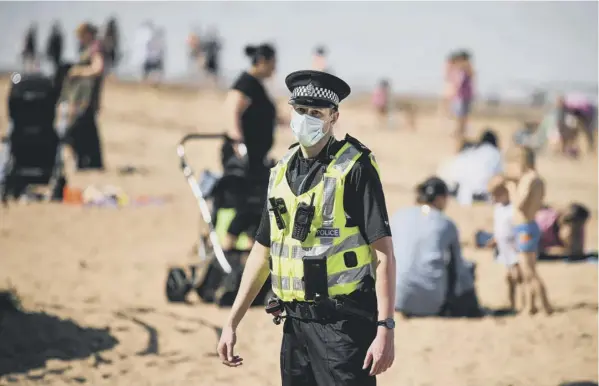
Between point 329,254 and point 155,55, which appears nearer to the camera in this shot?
point 329,254

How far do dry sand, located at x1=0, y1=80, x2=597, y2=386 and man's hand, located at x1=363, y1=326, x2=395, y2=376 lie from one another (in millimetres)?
2685

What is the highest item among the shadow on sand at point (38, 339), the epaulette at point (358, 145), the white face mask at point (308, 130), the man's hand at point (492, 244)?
the white face mask at point (308, 130)

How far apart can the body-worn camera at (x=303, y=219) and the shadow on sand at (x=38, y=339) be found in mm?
3101

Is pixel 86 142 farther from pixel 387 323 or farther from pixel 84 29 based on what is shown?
pixel 387 323

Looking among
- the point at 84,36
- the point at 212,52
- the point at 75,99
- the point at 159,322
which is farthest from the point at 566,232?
the point at 212,52

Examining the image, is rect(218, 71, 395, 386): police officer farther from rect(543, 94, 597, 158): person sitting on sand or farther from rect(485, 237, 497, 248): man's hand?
rect(543, 94, 597, 158): person sitting on sand

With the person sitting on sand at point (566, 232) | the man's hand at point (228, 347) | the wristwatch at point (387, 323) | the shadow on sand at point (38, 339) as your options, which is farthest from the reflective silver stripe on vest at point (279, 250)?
the person sitting on sand at point (566, 232)

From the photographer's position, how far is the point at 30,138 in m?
12.1

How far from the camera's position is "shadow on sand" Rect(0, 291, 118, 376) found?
258 inches

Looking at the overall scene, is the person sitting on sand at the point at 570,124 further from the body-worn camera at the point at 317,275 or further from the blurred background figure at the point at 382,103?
the body-worn camera at the point at 317,275

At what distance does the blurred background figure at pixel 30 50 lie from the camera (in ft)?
96.8

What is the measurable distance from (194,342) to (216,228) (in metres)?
1.28

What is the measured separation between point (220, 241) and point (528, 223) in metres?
2.36

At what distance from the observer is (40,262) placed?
31.7 feet
